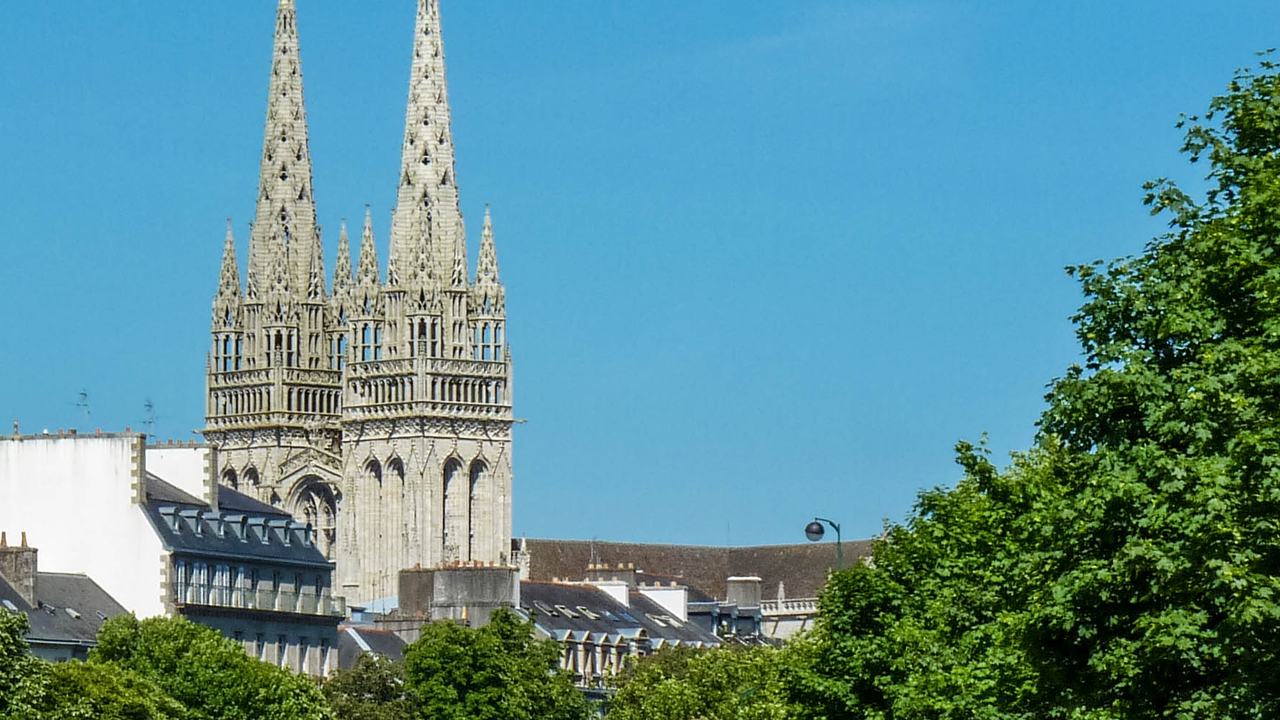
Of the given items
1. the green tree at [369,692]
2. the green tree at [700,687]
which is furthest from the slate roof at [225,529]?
the green tree at [700,687]

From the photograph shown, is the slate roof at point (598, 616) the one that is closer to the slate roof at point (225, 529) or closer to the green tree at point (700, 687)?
the slate roof at point (225, 529)

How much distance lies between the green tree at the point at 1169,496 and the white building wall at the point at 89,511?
56.0m

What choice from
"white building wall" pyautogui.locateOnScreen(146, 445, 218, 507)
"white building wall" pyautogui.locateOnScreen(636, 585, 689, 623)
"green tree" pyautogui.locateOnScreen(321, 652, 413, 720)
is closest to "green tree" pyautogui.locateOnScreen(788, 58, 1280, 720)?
"green tree" pyautogui.locateOnScreen(321, 652, 413, 720)

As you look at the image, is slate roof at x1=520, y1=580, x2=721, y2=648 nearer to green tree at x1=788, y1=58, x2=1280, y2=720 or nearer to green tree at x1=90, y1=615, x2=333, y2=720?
green tree at x1=90, y1=615, x2=333, y2=720

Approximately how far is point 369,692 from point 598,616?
4839cm

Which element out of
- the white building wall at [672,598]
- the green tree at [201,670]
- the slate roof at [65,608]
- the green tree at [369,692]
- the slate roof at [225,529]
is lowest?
the green tree at [201,670]

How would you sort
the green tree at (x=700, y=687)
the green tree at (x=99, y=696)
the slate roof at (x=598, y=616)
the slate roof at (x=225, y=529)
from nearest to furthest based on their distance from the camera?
1. the green tree at (x=99, y=696)
2. the green tree at (x=700, y=687)
3. the slate roof at (x=225, y=529)
4. the slate roof at (x=598, y=616)

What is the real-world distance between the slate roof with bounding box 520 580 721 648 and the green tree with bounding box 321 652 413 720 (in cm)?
3428

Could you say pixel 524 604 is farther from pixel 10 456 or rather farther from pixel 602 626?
pixel 10 456

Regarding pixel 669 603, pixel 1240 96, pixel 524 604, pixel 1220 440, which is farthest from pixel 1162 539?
pixel 669 603

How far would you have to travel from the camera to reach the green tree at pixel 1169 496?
1542 inches

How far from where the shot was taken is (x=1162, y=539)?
42.9 metres

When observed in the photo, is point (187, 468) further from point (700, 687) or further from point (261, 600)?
point (700, 687)

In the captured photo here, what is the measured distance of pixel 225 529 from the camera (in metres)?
115
